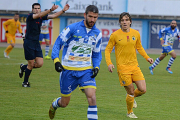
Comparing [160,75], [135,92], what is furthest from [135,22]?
[135,92]

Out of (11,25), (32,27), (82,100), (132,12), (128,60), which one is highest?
(132,12)

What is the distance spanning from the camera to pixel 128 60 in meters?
8.03

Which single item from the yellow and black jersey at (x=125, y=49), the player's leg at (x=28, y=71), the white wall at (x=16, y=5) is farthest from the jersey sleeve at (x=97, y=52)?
the white wall at (x=16, y=5)

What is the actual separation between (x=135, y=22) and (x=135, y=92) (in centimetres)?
2829

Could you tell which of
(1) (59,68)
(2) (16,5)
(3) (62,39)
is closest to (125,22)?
(3) (62,39)

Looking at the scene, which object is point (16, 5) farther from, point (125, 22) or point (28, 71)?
point (125, 22)

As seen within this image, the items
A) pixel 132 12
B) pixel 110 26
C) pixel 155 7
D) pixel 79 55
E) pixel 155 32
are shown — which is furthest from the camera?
pixel 110 26

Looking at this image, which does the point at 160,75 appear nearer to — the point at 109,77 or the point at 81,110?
the point at 109,77

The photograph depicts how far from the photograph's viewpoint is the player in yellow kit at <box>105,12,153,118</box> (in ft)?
25.9

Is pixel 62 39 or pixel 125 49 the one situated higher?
pixel 62 39

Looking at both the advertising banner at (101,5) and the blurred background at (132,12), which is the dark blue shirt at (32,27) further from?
the advertising banner at (101,5)

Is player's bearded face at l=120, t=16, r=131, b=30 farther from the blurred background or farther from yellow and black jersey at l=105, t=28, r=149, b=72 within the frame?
the blurred background

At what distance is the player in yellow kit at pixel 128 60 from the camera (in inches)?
310

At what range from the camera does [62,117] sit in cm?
766
